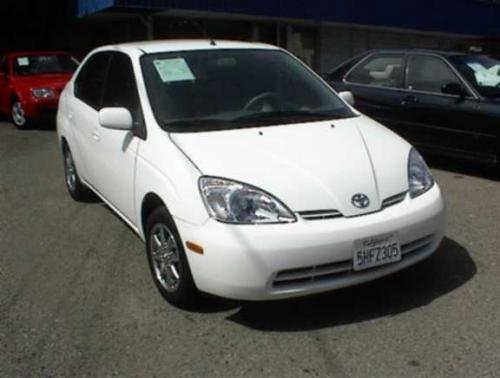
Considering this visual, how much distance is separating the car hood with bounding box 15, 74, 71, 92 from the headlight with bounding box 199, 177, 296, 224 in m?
8.22

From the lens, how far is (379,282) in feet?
12.3

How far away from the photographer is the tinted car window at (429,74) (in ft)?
22.4

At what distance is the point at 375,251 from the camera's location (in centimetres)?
320

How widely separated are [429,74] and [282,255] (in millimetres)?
4735

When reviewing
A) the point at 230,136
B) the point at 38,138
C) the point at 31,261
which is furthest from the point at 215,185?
the point at 38,138

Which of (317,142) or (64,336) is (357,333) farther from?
(64,336)

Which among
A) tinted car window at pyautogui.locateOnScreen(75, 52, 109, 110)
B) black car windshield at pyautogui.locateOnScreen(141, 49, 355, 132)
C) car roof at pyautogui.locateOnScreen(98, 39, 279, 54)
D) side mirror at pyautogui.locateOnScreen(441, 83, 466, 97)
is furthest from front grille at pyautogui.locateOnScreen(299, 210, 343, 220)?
side mirror at pyautogui.locateOnScreen(441, 83, 466, 97)

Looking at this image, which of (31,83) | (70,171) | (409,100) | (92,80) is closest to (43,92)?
(31,83)

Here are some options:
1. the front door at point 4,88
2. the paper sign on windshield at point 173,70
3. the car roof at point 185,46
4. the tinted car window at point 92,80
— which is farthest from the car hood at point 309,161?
the front door at point 4,88

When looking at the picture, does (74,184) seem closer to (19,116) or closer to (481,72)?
(481,72)

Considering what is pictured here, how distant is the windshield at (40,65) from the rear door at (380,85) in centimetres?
622

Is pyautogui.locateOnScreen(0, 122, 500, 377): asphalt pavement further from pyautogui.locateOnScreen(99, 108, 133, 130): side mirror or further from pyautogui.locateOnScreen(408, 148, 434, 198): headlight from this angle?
pyautogui.locateOnScreen(99, 108, 133, 130): side mirror

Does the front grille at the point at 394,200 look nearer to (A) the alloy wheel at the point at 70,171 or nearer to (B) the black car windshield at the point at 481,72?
(A) the alloy wheel at the point at 70,171

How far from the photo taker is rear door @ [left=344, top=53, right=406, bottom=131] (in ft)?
23.6
